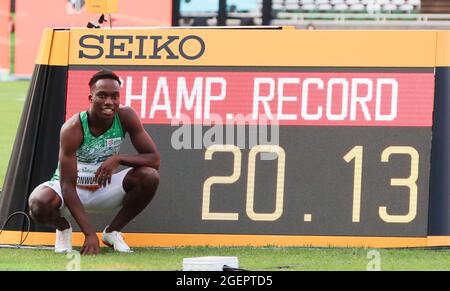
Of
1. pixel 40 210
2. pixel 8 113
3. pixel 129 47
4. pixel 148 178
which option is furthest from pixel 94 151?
pixel 8 113

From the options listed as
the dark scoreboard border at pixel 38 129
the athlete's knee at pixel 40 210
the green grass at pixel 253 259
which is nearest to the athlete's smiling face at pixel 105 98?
the dark scoreboard border at pixel 38 129

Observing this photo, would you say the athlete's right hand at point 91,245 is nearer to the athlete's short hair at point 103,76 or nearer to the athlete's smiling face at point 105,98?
the athlete's smiling face at point 105,98

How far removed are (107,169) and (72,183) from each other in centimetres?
24

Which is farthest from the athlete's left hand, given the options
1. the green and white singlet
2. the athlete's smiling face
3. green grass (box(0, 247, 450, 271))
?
green grass (box(0, 247, 450, 271))

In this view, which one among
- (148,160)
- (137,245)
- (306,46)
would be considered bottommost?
(137,245)

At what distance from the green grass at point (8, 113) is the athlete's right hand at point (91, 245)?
4.61m

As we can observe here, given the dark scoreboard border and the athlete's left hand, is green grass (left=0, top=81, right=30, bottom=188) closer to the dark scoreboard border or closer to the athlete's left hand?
the dark scoreboard border

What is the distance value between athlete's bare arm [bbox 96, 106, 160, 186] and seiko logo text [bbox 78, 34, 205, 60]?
1.67 ft

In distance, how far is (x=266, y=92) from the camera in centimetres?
870
